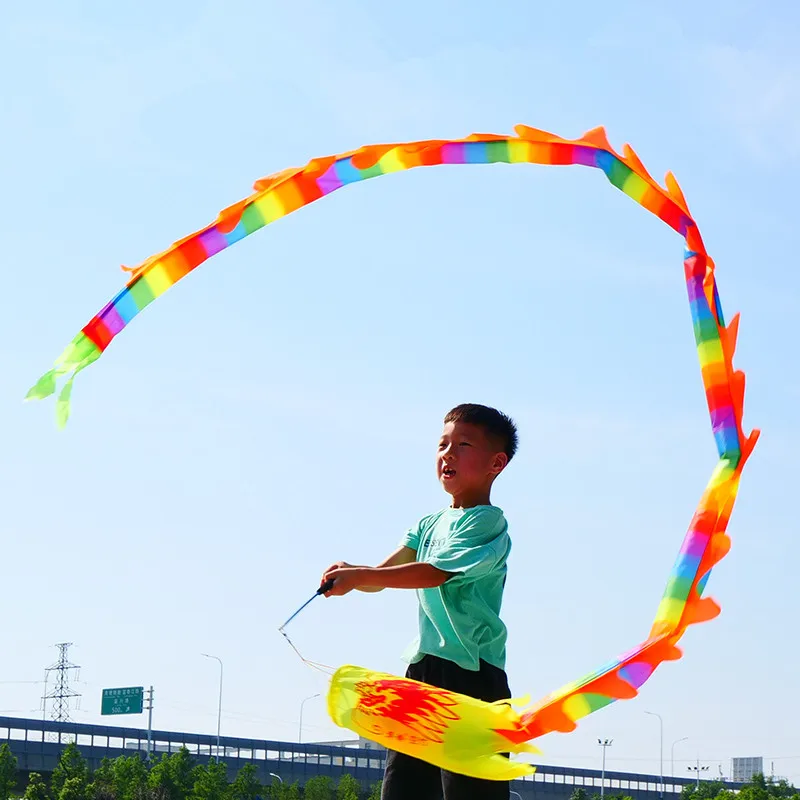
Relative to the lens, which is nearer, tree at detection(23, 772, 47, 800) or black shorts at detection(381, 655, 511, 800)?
black shorts at detection(381, 655, 511, 800)

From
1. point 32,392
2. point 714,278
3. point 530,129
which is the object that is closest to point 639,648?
point 714,278

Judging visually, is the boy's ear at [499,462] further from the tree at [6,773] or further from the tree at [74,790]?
the tree at [6,773]

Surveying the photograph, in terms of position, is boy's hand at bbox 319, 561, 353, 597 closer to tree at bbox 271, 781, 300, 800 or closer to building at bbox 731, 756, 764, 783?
tree at bbox 271, 781, 300, 800

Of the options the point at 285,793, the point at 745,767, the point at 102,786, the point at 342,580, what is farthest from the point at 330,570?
the point at 745,767

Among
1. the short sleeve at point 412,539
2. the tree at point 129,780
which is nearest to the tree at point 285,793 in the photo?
the tree at point 129,780

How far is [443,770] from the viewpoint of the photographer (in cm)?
485

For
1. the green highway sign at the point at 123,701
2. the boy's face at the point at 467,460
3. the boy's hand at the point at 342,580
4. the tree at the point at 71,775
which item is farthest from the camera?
the green highway sign at the point at 123,701

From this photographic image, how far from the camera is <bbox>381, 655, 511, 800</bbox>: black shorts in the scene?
4777 mm

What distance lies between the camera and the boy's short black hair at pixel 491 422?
5.14 metres

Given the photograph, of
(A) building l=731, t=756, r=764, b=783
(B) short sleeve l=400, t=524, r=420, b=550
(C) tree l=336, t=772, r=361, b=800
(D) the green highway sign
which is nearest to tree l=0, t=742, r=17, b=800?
(C) tree l=336, t=772, r=361, b=800

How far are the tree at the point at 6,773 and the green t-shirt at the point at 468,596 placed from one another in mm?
40867

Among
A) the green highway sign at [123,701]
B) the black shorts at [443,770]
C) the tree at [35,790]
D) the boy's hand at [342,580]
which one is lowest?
the black shorts at [443,770]

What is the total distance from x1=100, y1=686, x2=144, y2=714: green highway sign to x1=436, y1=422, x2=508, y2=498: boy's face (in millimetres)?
68179

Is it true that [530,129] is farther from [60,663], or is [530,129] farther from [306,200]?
[60,663]
